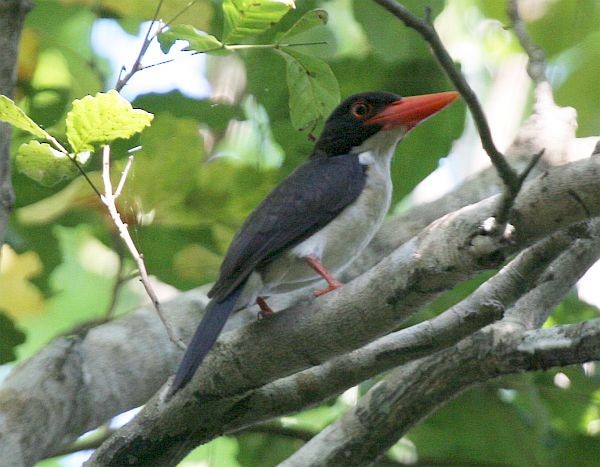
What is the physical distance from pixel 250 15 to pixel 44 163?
74cm

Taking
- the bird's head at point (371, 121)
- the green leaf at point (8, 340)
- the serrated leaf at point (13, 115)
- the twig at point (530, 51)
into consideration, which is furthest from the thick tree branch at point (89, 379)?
the twig at point (530, 51)

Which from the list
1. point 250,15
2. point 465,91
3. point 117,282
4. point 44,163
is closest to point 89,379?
point 117,282

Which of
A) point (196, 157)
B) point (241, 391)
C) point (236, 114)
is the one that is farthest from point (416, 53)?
point (241, 391)

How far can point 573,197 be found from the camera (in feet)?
8.09

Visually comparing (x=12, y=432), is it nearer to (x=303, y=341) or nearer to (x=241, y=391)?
(x=241, y=391)

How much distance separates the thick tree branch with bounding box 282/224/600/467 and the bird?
46cm

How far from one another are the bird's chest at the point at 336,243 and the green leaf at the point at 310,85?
0.50m

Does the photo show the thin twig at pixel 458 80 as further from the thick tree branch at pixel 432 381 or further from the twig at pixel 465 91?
the thick tree branch at pixel 432 381

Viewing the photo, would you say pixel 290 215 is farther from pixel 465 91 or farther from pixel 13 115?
pixel 465 91

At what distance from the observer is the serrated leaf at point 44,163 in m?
3.01

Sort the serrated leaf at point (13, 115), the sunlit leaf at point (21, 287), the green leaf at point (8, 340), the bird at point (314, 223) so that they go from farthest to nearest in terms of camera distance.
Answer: the sunlit leaf at point (21, 287)
the green leaf at point (8, 340)
the bird at point (314, 223)
the serrated leaf at point (13, 115)

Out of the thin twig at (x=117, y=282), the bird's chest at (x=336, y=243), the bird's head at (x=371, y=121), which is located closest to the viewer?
the bird's chest at (x=336, y=243)

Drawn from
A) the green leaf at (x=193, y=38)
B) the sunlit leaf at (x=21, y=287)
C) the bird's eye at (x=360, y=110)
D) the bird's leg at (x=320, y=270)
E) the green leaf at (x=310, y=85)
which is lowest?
the sunlit leaf at (x=21, y=287)

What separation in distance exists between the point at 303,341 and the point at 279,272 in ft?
2.57
